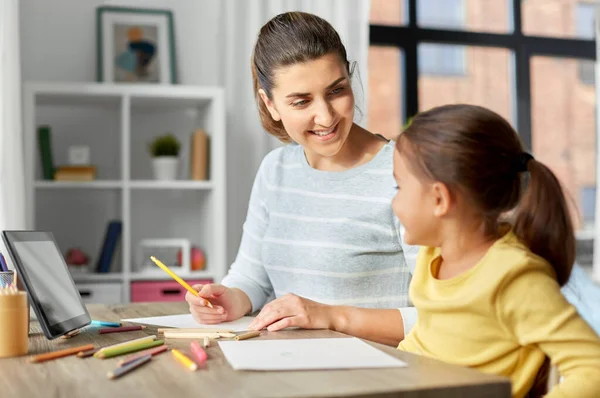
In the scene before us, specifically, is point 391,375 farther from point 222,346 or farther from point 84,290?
point 84,290

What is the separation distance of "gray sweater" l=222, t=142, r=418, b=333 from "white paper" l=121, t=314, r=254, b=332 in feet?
0.66

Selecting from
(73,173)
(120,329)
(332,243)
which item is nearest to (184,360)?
(120,329)

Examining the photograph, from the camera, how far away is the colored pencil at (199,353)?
97 centimetres

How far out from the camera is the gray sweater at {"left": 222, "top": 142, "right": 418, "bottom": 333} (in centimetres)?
162

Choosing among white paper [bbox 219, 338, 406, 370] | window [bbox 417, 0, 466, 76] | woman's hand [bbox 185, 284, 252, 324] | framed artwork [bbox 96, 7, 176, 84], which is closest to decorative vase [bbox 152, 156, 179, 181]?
framed artwork [bbox 96, 7, 176, 84]

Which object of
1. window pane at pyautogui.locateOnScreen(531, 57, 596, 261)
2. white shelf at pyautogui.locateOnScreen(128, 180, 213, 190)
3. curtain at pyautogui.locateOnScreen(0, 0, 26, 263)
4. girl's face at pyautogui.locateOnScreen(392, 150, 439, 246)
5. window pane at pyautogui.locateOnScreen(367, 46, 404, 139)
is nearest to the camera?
girl's face at pyautogui.locateOnScreen(392, 150, 439, 246)

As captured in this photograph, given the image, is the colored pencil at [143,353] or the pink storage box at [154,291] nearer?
the colored pencil at [143,353]

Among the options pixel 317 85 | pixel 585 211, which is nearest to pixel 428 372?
pixel 317 85

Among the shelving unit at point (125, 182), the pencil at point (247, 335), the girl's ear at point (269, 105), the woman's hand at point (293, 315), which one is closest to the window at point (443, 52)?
the shelving unit at point (125, 182)

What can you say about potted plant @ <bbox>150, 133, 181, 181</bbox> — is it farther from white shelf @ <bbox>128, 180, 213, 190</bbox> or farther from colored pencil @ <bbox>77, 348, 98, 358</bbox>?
colored pencil @ <bbox>77, 348, 98, 358</bbox>

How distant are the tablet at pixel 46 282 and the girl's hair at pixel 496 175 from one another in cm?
61

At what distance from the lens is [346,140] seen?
1.71 m

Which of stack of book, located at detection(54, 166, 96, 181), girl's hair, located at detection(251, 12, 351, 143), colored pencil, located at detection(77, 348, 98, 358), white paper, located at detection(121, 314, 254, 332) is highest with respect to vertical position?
girl's hair, located at detection(251, 12, 351, 143)

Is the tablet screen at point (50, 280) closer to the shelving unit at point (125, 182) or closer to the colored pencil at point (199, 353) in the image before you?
the colored pencil at point (199, 353)
